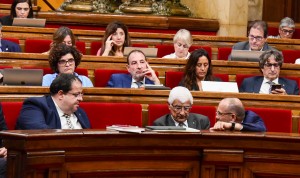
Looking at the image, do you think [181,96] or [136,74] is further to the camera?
[136,74]

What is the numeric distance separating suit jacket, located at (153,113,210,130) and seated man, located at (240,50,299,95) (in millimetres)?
1380

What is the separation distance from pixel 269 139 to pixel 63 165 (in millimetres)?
903

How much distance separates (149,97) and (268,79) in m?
1.35

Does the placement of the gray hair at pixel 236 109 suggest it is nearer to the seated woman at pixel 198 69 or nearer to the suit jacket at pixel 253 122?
the suit jacket at pixel 253 122

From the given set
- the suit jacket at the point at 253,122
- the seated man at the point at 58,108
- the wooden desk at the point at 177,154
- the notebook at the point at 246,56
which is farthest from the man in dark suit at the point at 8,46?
the wooden desk at the point at 177,154

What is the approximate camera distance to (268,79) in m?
6.52

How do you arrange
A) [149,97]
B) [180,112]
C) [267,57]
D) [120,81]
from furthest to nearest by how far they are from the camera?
[267,57] → [120,81] → [149,97] → [180,112]

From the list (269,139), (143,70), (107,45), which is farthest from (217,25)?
(269,139)

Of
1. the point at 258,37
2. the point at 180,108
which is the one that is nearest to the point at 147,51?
the point at 258,37

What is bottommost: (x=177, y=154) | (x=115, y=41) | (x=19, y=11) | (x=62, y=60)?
(x=177, y=154)

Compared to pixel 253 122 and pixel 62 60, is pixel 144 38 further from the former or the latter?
pixel 253 122

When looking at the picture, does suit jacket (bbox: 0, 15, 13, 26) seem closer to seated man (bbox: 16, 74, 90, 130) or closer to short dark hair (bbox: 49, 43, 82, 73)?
short dark hair (bbox: 49, 43, 82, 73)

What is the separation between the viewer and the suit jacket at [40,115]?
4.69 metres

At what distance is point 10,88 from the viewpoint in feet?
16.8
